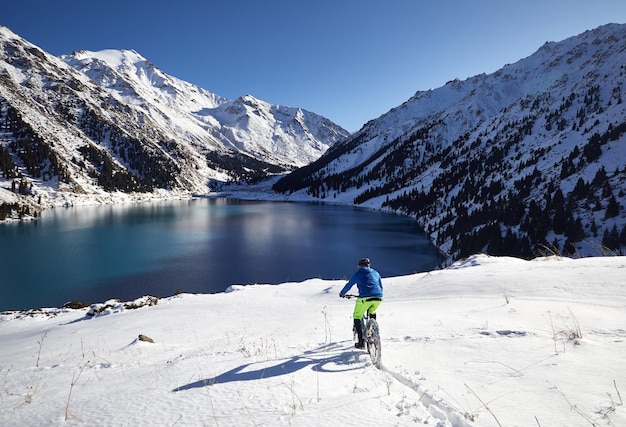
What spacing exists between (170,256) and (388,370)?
50124 mm

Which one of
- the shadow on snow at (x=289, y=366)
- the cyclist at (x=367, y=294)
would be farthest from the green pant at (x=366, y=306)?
the shadow on snow at (x=289, y=366)

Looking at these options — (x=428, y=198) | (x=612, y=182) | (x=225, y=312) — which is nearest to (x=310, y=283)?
(x=225, y=312)

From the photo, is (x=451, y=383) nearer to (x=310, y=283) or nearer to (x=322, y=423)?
(x=322, y=423)

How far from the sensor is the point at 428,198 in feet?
408

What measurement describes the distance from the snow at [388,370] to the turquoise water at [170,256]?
83.2 feet

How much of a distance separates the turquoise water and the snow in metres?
25.4

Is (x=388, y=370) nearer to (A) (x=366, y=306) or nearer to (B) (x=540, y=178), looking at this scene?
(A) (x=366, y=306)

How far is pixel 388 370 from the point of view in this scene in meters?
6.09

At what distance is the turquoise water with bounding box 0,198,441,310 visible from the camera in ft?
118

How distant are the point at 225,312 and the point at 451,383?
41.3 ft

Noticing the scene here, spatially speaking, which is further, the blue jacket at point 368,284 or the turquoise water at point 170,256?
the turquoise water at point 170,256

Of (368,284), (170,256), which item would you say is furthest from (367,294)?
(170,256)

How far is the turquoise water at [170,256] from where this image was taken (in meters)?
36.0

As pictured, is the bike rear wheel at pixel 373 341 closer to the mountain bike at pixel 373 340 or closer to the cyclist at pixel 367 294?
the mountain bike at pixel 373 340
